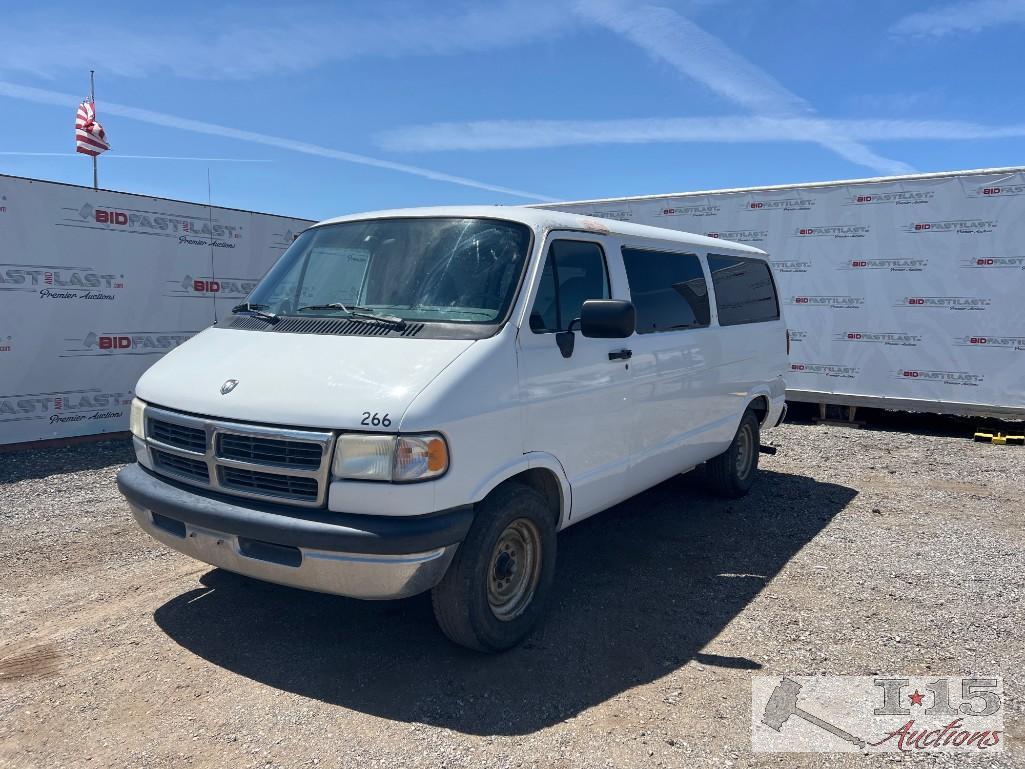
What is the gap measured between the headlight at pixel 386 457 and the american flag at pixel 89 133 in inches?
654

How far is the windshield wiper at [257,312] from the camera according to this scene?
430cm

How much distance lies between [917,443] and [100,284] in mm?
10412

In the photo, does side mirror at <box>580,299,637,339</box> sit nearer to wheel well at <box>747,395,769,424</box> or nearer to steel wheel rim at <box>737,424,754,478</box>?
steel wheel rim at <box>737,424,754,478</box>

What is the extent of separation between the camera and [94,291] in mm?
9164

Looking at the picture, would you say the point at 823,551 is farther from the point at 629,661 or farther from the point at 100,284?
the point at 100,284

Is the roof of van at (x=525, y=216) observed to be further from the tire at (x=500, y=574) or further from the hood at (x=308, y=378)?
the tire at (x=500, y=574)

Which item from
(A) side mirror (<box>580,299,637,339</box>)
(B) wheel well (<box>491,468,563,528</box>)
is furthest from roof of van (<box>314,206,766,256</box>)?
(B) wheel well (<box>491,468,563,528</box>)

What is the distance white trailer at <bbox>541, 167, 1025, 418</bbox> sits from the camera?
9.59 meters

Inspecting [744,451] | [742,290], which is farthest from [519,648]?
[742,290]

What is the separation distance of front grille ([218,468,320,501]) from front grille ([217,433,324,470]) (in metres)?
0.06

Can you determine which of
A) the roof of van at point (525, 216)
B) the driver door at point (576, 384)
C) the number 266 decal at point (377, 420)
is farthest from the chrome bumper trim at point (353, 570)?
the roof of van at point (525, 216)

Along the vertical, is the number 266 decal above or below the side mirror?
below

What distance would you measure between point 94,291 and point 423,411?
763 centimetres

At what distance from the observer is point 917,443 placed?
9.74 m
